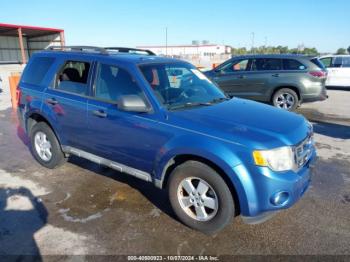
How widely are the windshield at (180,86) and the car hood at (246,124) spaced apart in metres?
0.24

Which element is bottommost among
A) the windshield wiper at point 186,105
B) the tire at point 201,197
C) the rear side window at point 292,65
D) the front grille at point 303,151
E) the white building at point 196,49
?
the tire at point 201,197

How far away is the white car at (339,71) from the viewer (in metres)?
14.9

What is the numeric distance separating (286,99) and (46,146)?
7400 millimetres

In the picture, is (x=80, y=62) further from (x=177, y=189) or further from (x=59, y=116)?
(x=177, y=189)

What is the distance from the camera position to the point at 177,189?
11.7 feet

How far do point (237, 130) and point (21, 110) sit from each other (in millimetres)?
3922

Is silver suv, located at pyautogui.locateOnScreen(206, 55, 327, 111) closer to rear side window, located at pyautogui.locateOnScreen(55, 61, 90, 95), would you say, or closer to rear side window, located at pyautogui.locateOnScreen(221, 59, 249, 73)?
rear side window, located at pyautogui.locateOnScreen(221, 59, 249, 73)

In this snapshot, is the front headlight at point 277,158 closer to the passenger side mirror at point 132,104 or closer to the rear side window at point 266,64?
the passenger side mirror at point 132,104

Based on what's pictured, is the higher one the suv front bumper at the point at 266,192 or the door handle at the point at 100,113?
the door handle at the point at 100,113

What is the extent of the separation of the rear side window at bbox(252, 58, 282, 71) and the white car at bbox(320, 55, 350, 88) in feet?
21.9

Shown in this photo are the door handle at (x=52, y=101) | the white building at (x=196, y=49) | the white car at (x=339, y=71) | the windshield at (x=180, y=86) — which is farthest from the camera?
the white building at (x=196, y=49)

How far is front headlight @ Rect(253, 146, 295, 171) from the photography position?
299cm

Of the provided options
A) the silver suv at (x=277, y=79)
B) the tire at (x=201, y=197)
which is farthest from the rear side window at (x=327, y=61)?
the tire at (x=201, y=197)

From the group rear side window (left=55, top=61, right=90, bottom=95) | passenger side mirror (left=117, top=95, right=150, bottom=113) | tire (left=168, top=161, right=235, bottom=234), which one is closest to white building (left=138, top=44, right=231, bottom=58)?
rear side window (left=55, top=61, right=90, bottom=95)
